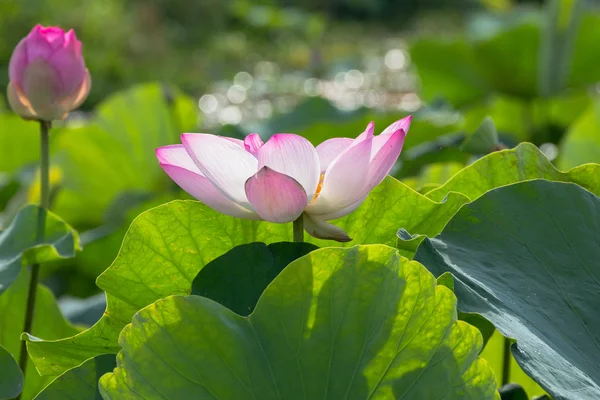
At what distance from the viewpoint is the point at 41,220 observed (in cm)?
68

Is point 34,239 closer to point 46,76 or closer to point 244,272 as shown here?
point 46,76

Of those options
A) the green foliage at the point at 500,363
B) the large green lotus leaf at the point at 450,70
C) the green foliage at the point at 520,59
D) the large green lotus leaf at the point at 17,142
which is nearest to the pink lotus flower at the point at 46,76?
the green foliage at the point at 500,363

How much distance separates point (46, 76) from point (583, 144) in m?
0.75

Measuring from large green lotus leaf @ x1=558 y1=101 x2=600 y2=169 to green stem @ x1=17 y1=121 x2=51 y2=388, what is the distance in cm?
66

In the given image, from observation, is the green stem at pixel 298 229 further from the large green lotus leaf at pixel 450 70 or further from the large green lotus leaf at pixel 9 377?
the large green lotus leaf at pixel 450 70

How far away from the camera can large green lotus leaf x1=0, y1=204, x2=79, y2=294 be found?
2.13 ft

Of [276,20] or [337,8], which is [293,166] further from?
[337,8]

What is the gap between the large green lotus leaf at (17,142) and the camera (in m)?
1.70

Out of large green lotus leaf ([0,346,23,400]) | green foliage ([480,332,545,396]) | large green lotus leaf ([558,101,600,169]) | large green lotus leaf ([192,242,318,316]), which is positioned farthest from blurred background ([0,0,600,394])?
large green lotus leaf ([0,346,23,400])

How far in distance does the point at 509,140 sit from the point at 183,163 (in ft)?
2.64

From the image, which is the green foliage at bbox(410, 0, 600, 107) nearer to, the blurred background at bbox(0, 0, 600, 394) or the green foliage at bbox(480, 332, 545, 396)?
the blurred background at bbox(0, 0, 600, 394)

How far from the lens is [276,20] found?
9539 millimetres

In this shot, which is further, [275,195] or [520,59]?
[520,59]

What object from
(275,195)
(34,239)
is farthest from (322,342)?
(34,239)
